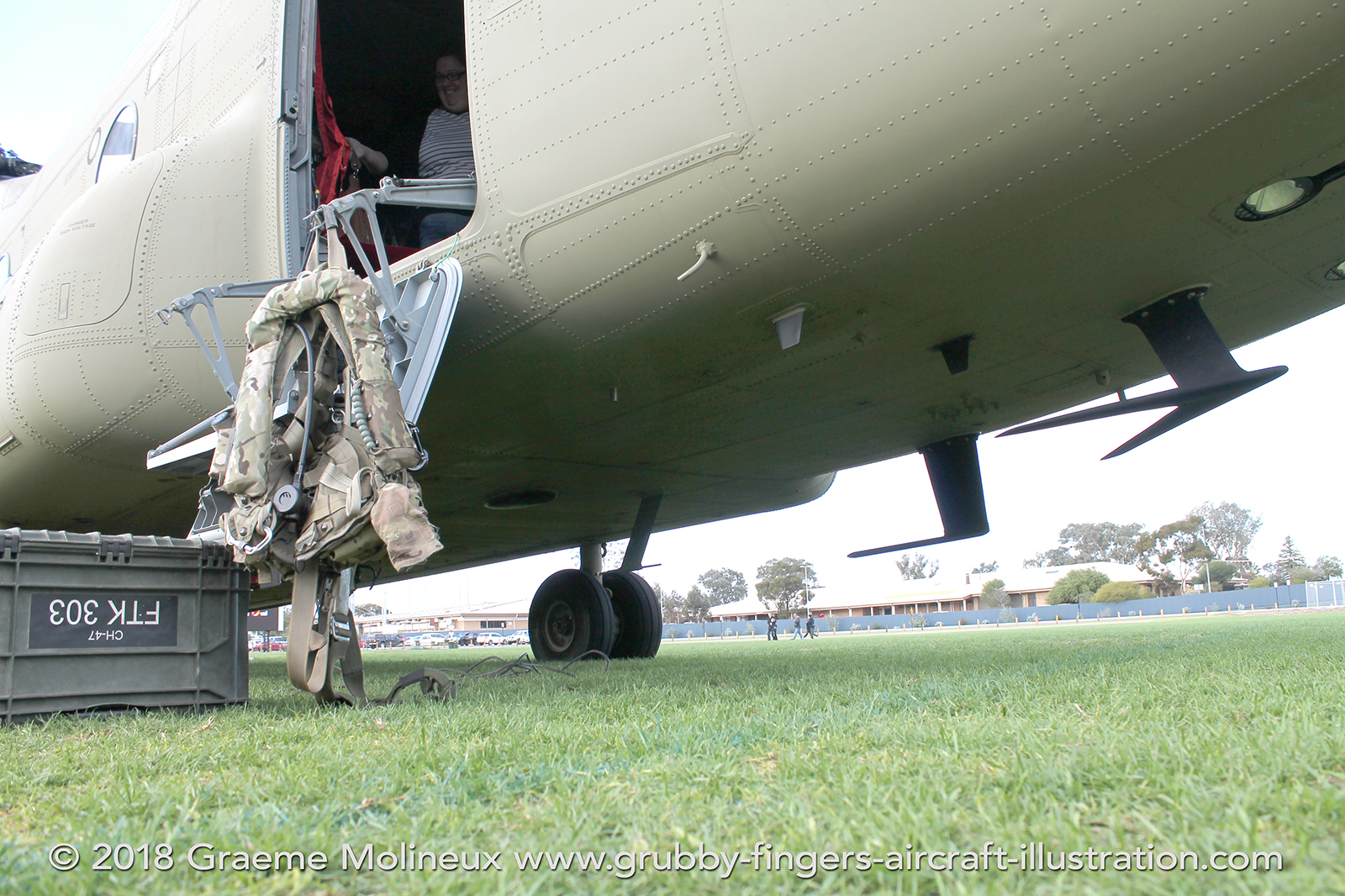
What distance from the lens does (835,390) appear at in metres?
4.58

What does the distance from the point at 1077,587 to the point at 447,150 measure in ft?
217

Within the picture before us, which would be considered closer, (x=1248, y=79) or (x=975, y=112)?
(x=1248, y=79)

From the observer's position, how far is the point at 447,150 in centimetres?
482

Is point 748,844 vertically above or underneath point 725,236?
underneath

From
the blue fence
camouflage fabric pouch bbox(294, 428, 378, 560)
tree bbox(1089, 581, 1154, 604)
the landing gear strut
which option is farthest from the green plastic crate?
tree bbox(1089, 581, 1154, 604)

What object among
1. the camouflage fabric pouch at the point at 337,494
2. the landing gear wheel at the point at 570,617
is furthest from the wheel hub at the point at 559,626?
the camouflage fabric pouch at the point at 337,494

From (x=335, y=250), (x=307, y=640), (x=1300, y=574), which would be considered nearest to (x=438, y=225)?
(x=335, y=250)

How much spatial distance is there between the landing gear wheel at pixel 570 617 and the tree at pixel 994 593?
6961 centimetres

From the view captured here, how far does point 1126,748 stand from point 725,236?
7.47ft

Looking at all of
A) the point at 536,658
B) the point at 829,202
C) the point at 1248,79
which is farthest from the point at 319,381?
the point at 536,658

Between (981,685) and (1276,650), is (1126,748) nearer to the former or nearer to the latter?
(981,685)

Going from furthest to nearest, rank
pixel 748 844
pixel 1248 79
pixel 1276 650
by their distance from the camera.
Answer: pixel 1276 650 < pixel 1248 79 < pixel 748 844

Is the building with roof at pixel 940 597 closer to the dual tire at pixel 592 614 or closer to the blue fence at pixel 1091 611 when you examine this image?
the blue fence at pixel 1091 611

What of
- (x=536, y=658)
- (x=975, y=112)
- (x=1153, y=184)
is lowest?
(x=536, y=658)
